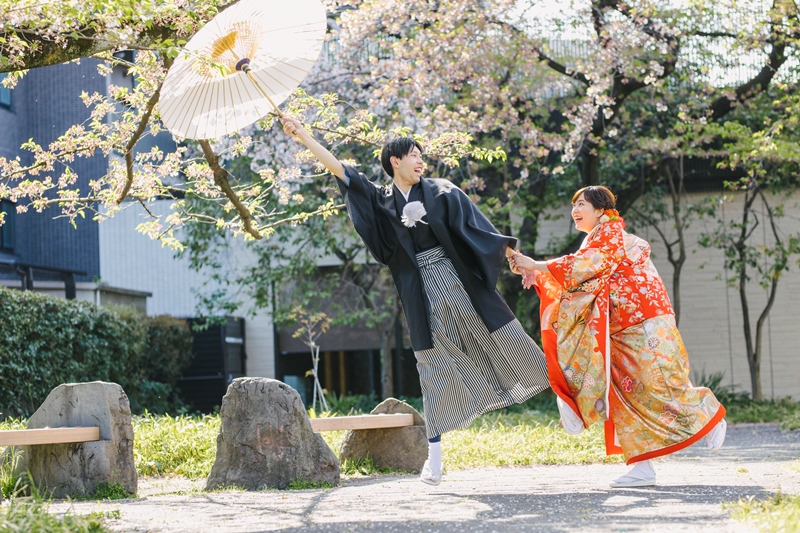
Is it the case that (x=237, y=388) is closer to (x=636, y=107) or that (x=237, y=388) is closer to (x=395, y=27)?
(x=395, y=27)

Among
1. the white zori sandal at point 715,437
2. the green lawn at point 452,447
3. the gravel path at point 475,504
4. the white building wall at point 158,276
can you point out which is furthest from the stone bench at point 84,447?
the white building wall at point 158,276

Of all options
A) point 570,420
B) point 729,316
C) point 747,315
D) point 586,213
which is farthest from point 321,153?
point 729,316

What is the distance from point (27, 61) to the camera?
16.5 feet

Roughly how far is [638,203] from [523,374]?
9.51 metres

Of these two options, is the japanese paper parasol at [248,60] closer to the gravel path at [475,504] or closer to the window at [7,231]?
the gravel path at [475,504]

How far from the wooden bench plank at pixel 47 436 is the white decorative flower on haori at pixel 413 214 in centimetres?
213

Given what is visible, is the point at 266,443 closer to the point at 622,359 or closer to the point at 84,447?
the point at 84,447

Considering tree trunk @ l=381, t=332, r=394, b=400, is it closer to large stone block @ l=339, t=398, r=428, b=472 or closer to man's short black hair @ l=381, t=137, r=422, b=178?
large stone block @ l=339, t=398, r=428, b=472

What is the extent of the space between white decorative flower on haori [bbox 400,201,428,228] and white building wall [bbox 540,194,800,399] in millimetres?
9364

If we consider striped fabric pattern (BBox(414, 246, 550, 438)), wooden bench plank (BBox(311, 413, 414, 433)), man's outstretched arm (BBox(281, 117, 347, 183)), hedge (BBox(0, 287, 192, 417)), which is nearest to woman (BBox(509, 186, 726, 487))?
striped fabric pattern (BBox(414, 246, 550, 438))

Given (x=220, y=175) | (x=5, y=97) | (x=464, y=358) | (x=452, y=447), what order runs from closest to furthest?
(x=464, y=358)
(x=220, y=175)
(x=452, y=447)
(x=5, y=97)

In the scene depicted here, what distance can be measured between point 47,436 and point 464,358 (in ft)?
7.31

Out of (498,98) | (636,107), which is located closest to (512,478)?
(498,98)

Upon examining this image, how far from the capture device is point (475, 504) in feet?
13.4
